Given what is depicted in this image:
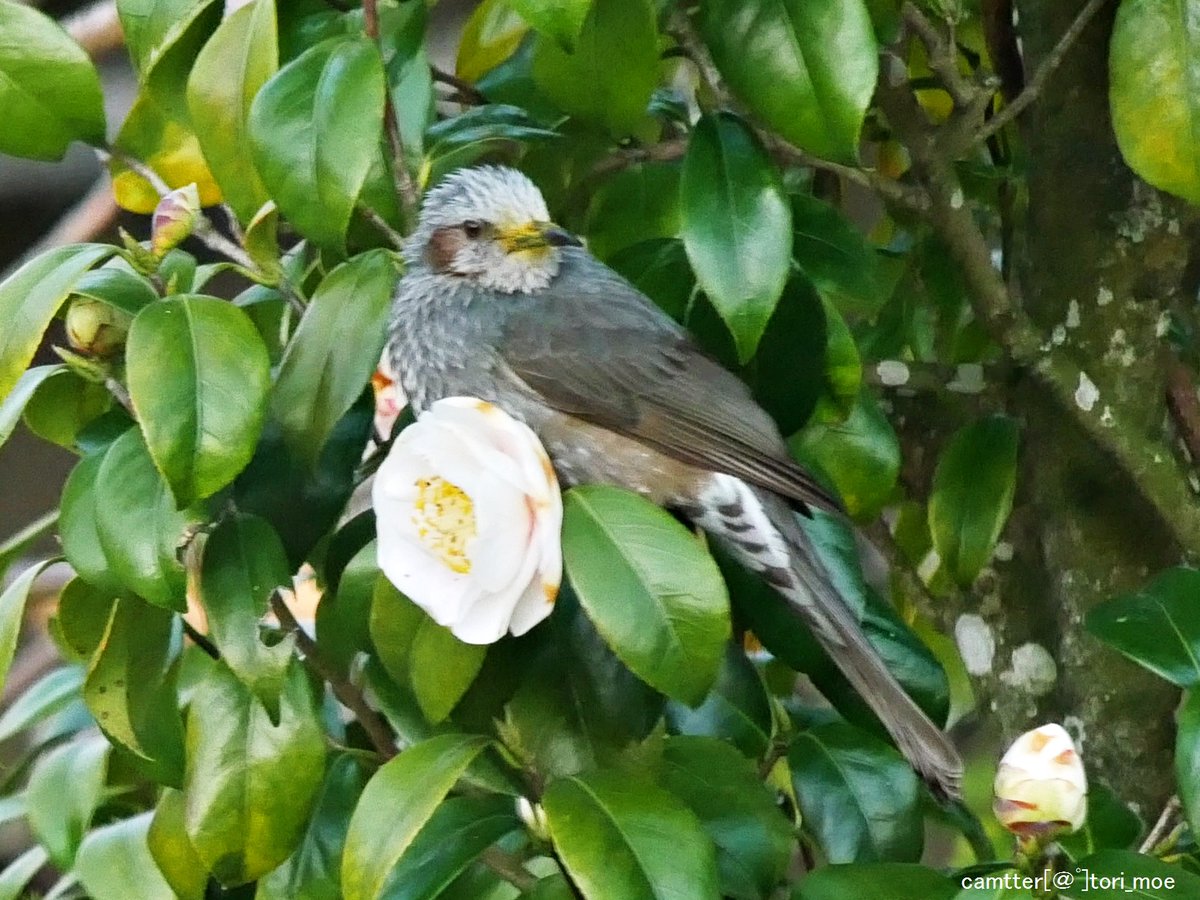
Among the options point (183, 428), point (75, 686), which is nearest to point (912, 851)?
point (183, 428)

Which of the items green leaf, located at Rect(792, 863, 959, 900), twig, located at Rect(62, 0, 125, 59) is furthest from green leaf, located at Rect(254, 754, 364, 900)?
twig, located at Rect(62, 0, 125, 59)

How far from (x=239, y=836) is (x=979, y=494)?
646mm

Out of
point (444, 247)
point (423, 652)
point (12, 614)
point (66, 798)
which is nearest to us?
point (423, 652)

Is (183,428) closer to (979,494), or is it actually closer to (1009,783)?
(1009,783)

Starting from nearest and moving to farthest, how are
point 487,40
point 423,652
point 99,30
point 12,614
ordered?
point 423,652, point 12,614, point 487,40, point 99,30

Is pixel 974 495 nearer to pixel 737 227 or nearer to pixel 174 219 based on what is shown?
pixel 737 227

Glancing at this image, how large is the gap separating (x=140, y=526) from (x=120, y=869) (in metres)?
0.36

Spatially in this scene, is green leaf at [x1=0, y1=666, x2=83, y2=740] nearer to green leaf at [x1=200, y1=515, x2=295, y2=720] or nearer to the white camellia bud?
green leaf at [x1=200, y1=515, x2=295, y2=720]

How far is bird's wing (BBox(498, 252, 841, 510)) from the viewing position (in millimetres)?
1233

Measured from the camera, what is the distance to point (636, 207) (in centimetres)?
119

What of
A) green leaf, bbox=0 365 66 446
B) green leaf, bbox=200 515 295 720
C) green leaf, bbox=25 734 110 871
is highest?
green leaf, bbox=0 365 66 446

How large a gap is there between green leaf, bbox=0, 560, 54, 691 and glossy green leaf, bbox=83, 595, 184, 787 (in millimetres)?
48

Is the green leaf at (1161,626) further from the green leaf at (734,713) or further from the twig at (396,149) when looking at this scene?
the twig at (396,149)

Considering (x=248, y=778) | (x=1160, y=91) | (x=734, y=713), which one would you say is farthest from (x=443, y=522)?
(x=1160, y=91)
